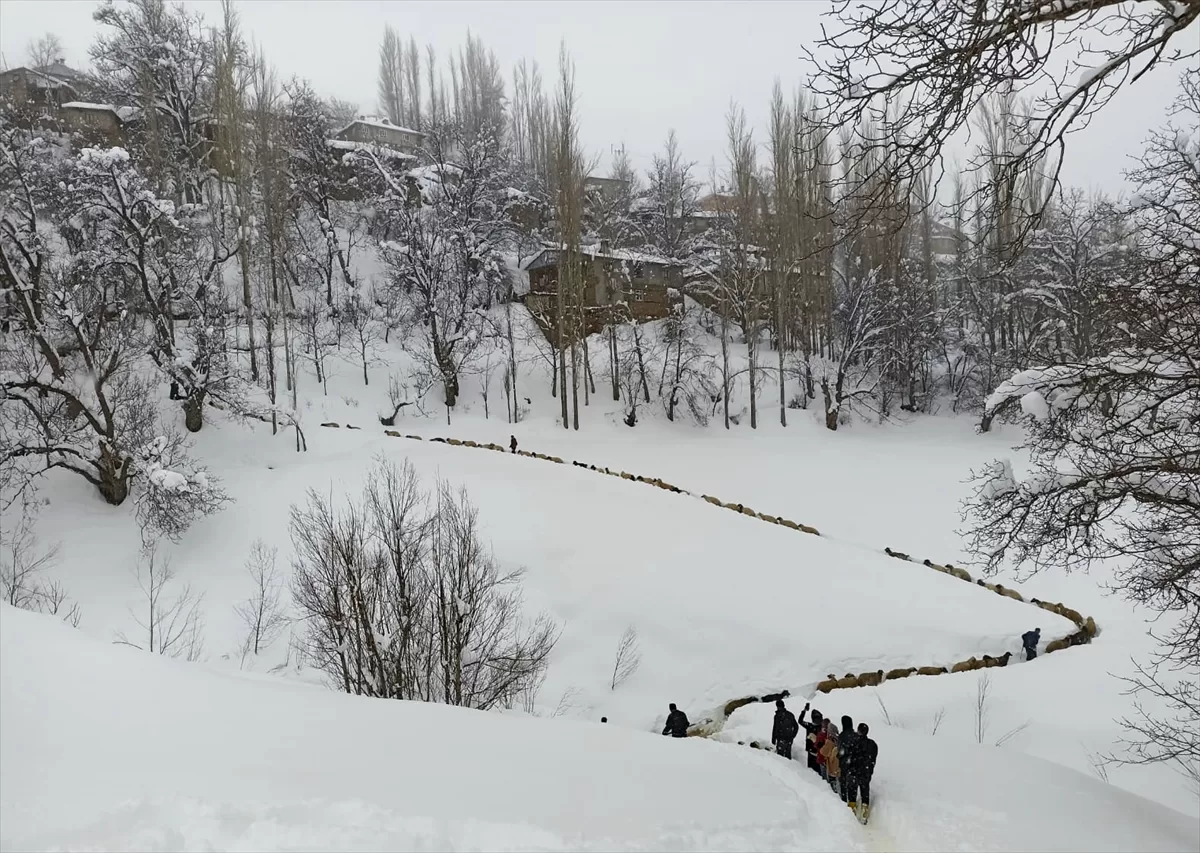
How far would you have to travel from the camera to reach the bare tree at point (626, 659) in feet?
40.5

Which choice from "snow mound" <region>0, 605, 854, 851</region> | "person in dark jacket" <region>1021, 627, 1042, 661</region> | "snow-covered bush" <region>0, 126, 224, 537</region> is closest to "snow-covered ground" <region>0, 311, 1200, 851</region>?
"snow mound" <region>0, 605, 854, 851</region>

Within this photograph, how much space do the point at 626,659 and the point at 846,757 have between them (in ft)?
19.6

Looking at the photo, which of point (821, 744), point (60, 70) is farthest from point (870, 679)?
point (60, 70)

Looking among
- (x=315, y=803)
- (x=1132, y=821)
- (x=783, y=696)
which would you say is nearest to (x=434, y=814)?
(x=315, y=803)

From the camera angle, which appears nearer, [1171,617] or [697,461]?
[1171,617]

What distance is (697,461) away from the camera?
79.7ft

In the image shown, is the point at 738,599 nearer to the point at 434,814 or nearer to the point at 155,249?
the point at 434,814

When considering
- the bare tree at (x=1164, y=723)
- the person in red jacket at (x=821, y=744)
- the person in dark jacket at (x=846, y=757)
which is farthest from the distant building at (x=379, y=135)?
the bare tree at (x=1164, y=723)

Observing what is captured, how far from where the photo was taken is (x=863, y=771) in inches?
278

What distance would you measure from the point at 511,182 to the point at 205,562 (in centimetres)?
3160

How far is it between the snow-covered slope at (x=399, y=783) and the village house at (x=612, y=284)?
26167 mm

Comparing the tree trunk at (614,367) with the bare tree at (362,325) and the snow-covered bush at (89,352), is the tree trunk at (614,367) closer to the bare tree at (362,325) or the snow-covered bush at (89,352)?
the bare tree at (362,325)

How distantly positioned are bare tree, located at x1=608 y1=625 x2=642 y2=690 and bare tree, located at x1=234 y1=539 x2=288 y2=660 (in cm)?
676

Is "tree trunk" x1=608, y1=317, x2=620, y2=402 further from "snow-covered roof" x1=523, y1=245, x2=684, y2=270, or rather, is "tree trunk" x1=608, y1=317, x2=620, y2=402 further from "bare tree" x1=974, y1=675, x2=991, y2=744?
"bare tree" x1=974, y1=675, x2=991, y2=744
